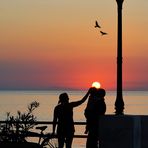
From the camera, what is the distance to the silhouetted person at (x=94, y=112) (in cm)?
1415

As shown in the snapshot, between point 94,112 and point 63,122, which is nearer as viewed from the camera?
point 94,112

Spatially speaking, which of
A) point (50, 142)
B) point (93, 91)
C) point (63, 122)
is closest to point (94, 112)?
point (93, 91)

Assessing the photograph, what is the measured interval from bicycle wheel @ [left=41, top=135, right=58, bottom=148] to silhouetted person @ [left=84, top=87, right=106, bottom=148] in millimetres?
1562

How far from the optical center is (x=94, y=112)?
14258mm

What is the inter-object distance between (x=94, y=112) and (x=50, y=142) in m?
2.10

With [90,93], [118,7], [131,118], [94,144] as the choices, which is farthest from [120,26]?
[131,118]

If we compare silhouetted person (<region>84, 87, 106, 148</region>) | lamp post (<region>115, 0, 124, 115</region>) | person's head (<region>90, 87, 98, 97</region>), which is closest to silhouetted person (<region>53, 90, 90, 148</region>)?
silhouetted person (<region>84, 87, 106, 148</region>)

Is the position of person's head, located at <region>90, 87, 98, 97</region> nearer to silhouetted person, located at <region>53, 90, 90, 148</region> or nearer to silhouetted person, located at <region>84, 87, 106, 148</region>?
silhouetted person, located at <region>84, 87, 106, 148</region>

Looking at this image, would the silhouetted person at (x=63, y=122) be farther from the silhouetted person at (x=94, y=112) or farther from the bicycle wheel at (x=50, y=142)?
the silhouetted person at (x=94, y=112)

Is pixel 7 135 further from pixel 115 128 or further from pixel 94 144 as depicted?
pixel 115 128

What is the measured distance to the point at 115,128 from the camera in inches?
423

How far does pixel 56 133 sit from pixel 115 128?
17.0 ft

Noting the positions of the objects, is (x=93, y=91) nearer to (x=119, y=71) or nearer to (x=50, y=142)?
(x=119, y=71)

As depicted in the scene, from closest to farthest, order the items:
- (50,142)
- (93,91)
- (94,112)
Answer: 1. (93,91)
2. (94,112)
3. (50,142)
